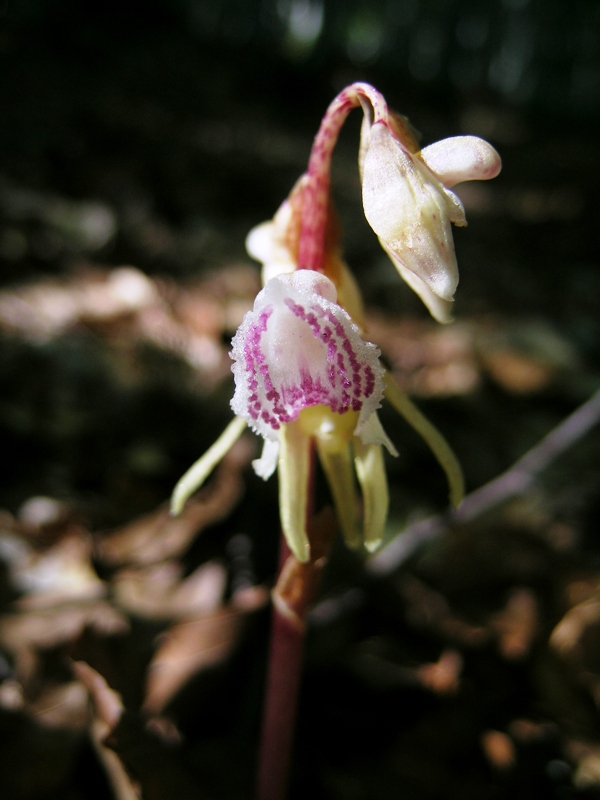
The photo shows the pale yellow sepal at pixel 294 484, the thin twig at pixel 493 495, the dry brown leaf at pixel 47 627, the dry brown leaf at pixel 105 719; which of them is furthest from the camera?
the thin twig at pixel 493 495

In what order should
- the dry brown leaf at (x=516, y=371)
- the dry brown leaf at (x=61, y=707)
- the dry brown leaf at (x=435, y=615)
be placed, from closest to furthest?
1. the dry brown leaf at (x=61, y=707)
2. the dry brown leaf at (x=435, y=615)
3. the dry brown leaf at (x=516, y=371)

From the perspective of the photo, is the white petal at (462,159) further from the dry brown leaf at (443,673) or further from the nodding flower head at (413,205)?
the dry brown leaf at (443,673)

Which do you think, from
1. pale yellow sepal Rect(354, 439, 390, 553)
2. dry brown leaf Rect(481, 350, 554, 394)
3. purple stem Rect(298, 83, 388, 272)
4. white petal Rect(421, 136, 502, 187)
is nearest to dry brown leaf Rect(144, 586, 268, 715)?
pale yellow sepal Rect(354, 439, 390, 553)

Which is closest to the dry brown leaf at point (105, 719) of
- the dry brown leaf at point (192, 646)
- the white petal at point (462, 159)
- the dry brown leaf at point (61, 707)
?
the dry brown leaf at point (61, 707)

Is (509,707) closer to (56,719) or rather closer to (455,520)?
(455,520)

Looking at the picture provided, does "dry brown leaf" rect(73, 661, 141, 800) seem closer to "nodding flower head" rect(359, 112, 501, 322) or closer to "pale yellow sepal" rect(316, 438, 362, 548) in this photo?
"pale yellow sepal" rect(316, 438, 362, 548)
